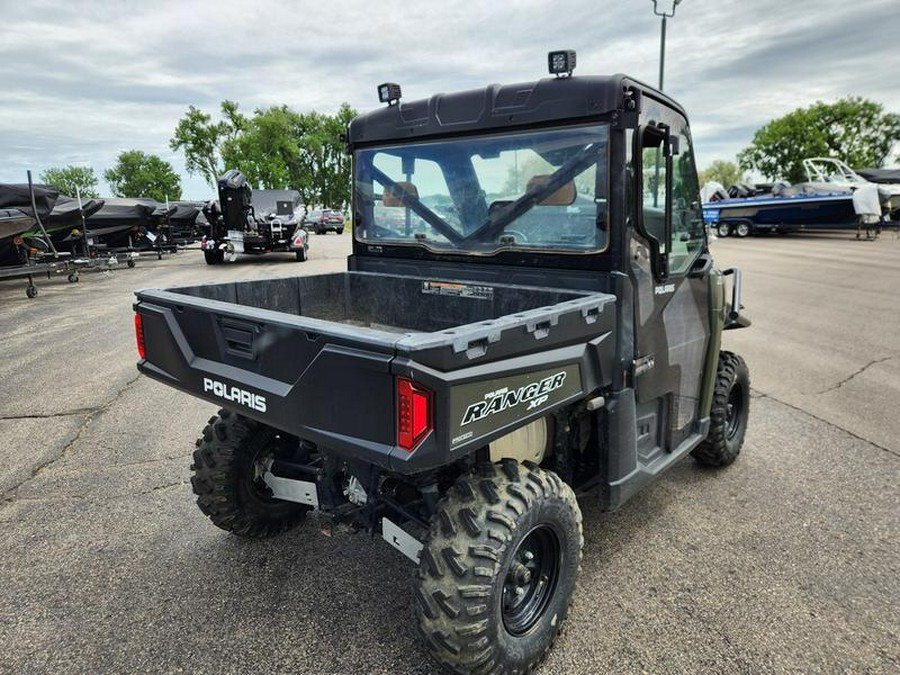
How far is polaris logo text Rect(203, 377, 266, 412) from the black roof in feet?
5.48

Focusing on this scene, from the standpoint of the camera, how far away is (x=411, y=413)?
176cm

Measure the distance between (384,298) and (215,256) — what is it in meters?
15.3

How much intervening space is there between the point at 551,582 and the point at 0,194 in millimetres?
14207

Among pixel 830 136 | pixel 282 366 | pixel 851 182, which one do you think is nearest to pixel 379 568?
pixel 282 366

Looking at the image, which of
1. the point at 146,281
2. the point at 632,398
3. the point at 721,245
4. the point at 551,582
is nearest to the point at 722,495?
the point at 632,398

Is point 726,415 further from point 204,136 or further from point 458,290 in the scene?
point 204,136

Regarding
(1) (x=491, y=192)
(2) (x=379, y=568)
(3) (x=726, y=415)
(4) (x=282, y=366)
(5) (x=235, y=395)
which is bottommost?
(2) (x=379, y=568)

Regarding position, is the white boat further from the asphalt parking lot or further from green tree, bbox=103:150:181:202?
green tree, bbox=103:150:181:202

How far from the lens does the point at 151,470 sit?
13.5 ft

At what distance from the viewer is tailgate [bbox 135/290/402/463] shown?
1830 millimetres

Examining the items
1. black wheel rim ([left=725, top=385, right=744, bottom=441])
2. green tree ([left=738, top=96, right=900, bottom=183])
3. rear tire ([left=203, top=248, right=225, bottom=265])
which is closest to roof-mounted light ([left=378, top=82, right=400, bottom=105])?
black wheel rim ([left=725, top=385, right=744, bottom=441])

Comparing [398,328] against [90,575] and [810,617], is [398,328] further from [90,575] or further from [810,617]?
[810,617]

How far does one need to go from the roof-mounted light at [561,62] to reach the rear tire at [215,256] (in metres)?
16.2

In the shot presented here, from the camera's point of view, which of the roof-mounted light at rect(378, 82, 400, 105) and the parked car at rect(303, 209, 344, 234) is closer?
the roof-mounted light at rect(378, 82, 400, 105)
